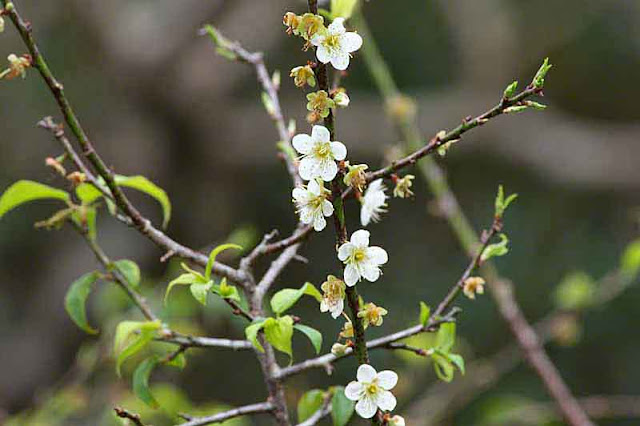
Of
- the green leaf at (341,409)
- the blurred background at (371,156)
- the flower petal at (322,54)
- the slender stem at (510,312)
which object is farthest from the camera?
the blurred background at (371,156)

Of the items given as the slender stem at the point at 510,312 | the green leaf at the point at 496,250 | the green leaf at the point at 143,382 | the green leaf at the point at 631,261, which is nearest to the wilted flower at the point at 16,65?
the green leaf at the point at 143,382

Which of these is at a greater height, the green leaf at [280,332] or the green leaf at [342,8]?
the green leaf at [342,8]

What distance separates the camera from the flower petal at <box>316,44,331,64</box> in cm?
40

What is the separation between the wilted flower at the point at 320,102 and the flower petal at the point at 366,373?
0.44ft

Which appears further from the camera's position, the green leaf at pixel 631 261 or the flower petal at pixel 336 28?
the green leaf at pixel 631 261

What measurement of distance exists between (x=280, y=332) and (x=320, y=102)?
136 millimetres

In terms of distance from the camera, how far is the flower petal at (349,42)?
0.41 metres

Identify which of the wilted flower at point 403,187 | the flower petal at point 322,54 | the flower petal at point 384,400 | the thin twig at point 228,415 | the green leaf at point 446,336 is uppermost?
A: the flower petal at point 322,54

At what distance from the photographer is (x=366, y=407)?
1.42 ft

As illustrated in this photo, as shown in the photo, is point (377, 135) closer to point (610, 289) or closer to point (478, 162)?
point (478, 162)

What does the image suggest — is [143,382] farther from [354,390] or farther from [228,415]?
[354,390]

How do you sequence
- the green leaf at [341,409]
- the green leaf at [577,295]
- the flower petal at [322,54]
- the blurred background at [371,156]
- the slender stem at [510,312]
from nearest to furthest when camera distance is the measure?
the flower petal at [322,54]
the green leaf at [341,409]
the slender stem at [510,312]
the green leaf at [577,295]
the blurred background at [371,156]

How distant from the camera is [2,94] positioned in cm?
277

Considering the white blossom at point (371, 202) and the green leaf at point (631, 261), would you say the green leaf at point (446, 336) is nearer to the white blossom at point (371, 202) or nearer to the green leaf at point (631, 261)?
the white blossom at point (371, 202)
